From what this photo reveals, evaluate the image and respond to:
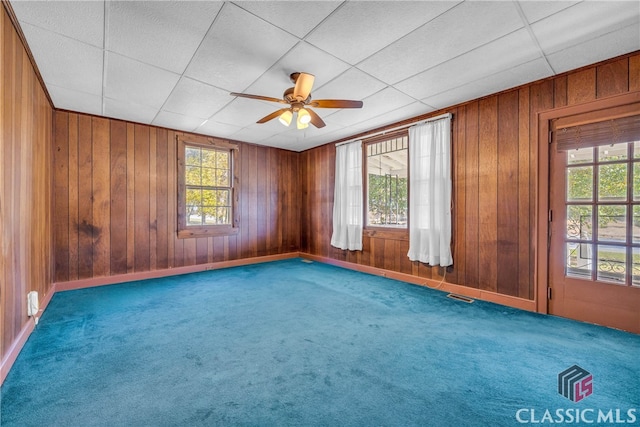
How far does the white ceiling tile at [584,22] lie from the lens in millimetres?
1962

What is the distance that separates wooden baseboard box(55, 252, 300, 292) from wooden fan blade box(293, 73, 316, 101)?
12.0 feet

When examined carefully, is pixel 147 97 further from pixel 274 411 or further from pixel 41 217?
pixel 274 411

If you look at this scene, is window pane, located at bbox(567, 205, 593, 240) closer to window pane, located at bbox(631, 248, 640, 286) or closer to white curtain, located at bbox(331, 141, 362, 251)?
window pane, located at bbox(631, 248, 640, 286)

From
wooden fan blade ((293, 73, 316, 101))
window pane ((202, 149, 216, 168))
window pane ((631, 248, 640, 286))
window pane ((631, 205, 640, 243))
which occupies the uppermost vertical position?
wooden fan blade ((293, 73, 316, 101))

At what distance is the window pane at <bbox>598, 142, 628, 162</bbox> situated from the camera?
2.61 m

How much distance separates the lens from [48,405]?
1599 mm

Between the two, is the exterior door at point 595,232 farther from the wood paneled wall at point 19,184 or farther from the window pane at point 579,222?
the wood paneled wall at point 19,184

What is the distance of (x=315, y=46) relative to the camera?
2408mm

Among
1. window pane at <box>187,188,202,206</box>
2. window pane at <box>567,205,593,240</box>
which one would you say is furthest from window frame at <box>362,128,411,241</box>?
window pane at <box>187,188,202,206</box>

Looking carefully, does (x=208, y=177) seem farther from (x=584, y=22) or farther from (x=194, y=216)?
(x=584, y=22)

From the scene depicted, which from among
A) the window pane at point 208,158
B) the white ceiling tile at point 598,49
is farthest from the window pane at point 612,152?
the window pane at point 208,158

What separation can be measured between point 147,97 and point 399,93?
10.1 ft

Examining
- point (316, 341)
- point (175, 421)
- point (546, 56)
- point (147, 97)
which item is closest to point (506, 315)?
point (316, 341)

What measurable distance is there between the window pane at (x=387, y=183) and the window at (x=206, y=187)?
265cm
